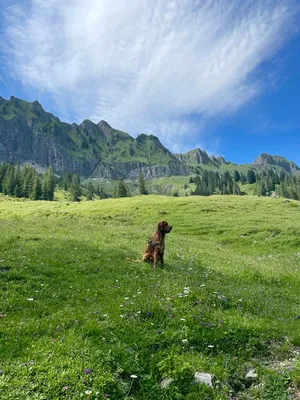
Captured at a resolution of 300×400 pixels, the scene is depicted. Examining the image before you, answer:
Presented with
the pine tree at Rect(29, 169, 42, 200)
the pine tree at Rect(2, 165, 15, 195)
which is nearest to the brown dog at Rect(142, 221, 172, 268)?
the pine tree at Rect(29, 169, 42, 200)

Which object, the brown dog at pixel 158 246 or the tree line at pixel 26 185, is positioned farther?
the tree line at pixel 26 185

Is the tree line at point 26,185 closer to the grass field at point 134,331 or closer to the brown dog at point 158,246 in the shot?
the brown dog at point 158,246

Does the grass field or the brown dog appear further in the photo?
the brown dog

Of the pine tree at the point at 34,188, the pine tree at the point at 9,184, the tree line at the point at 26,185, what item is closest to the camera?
the pine tree at the point at 34,188

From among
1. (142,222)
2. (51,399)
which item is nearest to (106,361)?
(51,399)

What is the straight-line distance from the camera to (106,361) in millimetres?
6594

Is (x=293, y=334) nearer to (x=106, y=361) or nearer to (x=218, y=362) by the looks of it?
(x=218, y=362)

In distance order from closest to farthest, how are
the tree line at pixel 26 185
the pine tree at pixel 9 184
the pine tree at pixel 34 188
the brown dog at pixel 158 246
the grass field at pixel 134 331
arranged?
the grass field at pixel 134 331, the brown dog at pixel 158 246, the pine tree at pixel 34 188, the pine tree at pixel 9 184, the tree line at pixel 26 185

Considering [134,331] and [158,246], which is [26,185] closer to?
[158,246]

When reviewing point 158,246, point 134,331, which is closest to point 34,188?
point 158,246

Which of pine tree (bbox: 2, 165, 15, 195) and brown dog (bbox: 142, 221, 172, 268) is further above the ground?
pine tree (bbox: 2, 165, 15, 195)

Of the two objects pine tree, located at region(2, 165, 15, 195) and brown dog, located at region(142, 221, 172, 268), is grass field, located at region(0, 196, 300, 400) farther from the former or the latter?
pine tree, located at region(2, 165, 15, 195)

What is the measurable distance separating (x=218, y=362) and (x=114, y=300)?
428 cm

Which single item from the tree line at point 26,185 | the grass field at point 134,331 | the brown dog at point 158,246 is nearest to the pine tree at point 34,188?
the tree line at point 26,185
